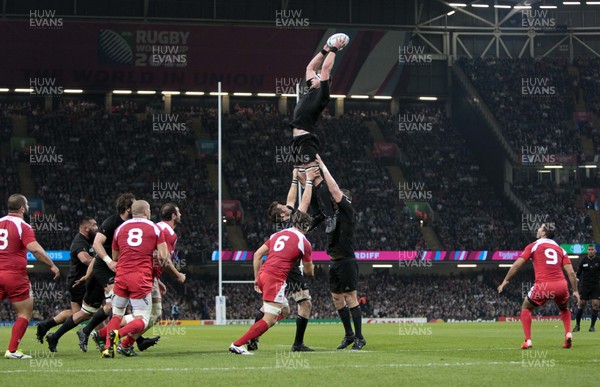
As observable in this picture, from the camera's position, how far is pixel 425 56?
6512 cm

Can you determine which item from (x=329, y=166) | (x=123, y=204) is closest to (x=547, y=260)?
(x=123, y=204)

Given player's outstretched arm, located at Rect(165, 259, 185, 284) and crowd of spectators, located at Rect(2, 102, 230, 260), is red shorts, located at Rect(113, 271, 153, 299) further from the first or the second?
crowd of spectators, located at Rect(2, 102, 230, 260)

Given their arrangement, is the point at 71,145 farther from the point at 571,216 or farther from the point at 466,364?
the point at 466,364

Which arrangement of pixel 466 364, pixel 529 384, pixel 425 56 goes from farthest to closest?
pixel 425 56 → pixel 466 364 → pixel 529 384

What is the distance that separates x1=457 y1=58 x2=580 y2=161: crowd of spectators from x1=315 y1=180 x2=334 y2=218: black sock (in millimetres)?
48310

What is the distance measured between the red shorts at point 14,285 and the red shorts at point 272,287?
3.45 metres

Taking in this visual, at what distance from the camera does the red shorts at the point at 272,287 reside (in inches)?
575

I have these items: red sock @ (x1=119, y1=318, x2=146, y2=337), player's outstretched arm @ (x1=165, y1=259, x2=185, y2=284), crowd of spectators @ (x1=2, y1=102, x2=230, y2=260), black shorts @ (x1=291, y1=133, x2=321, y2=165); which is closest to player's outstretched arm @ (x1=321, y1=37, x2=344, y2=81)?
black shorts @ (x1=291, y1=133, x2=321, y2=165)

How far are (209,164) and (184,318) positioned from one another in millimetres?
14239

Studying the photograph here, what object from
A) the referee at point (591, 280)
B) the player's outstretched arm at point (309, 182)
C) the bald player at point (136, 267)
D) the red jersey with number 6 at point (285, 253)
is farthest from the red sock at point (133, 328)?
the referee at point (591, 280)

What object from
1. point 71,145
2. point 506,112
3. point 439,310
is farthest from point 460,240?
point 71,145

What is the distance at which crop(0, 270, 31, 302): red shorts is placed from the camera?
46.6ft

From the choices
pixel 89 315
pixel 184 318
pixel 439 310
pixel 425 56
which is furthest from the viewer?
pixel 425 56

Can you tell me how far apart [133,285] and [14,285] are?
1.79 metres
